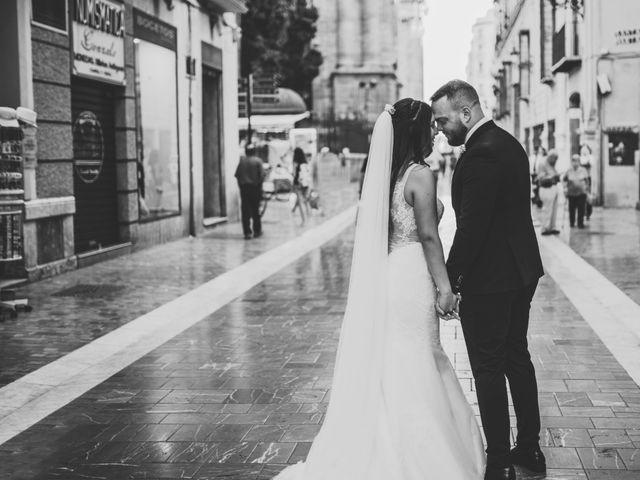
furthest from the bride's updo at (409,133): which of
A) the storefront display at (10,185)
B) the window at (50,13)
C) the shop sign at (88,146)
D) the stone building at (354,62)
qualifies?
the stone building at (354,62)

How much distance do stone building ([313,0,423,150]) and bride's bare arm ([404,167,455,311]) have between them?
2437 inches

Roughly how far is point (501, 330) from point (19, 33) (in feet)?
29.8

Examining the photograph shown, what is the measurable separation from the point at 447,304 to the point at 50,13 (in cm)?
973

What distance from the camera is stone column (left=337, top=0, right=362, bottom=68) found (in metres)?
69.2

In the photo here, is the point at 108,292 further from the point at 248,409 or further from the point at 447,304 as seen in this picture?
the point at 447,304

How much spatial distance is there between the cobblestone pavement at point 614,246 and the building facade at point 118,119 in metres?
6.96

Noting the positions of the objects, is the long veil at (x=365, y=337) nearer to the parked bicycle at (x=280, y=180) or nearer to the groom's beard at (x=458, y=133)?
the groom's beard at (x=458, y=133)

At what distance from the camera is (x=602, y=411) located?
5.82 meters

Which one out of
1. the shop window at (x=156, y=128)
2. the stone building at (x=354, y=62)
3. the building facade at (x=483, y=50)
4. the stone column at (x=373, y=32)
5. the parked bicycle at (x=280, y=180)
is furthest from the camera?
the building facade at (x=483, y=50)

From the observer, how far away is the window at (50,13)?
12336mm

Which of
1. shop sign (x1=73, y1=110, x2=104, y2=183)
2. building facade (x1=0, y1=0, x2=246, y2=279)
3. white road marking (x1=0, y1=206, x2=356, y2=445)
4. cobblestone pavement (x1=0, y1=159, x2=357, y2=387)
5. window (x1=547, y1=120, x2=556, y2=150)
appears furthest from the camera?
window (x1=547, y1=120, x2=556, y2=150)

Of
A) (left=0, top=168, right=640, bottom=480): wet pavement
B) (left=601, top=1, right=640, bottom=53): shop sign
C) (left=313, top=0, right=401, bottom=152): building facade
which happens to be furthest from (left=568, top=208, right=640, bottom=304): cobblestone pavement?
(left=313, top=0, right=401, bottom=152): building facade

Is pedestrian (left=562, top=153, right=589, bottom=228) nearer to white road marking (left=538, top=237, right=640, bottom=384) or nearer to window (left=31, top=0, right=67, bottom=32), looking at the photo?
white road marking (left=538, top=237, right=640, bottom=384)

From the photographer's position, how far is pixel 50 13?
12.7m
